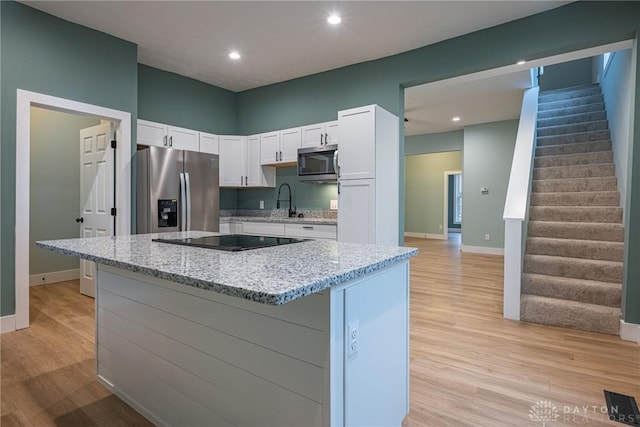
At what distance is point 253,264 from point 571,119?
241 inches

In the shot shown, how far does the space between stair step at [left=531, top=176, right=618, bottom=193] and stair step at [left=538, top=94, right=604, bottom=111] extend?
1.92 metres

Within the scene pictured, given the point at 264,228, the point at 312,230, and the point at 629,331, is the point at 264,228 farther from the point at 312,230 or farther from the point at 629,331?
the point at 629,331

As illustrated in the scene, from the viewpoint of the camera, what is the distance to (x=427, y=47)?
3785mm

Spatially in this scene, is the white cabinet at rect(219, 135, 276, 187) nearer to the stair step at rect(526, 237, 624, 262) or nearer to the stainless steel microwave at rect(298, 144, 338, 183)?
the stainless steel microwave at rect(298, 144, 338, 183)

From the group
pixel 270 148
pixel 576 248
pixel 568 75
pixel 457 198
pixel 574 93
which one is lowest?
pixel 576 248

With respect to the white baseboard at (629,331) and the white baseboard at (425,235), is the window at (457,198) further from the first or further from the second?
the white baseboard at (629,331)

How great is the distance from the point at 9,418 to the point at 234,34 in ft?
11.6

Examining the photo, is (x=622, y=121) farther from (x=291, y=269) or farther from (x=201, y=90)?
(x=201, y=90)

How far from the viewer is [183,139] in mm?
4645

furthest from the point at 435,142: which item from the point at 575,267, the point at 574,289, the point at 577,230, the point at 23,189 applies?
the point at 23,189

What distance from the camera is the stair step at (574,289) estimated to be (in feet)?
10.1

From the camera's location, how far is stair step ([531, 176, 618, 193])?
413 centimetres

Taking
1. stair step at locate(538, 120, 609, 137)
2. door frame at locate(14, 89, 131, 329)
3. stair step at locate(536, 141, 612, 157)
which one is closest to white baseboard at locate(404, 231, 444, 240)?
stair step at locate(538, 120, 609, 137)

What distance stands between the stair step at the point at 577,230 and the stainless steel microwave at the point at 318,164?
247 centimetres
